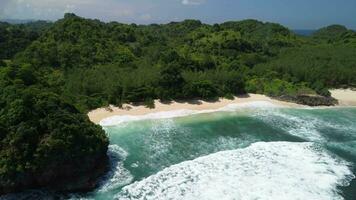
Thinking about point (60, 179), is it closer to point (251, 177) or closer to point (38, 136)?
point (38, 136)

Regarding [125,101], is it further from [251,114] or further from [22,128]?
[22,128]

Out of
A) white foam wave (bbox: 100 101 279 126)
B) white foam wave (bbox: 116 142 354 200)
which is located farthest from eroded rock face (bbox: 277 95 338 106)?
white foam wave (bbox: 116 142 354 200)

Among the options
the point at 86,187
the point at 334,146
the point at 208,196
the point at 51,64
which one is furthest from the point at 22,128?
the point at 51,64

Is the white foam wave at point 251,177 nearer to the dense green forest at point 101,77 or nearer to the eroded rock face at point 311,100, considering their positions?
the dense green forest at point 101,77

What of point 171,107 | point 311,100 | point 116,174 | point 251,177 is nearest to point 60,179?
point 116,174

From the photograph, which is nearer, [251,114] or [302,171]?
[302,171]

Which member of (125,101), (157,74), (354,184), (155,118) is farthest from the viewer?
(157,74)

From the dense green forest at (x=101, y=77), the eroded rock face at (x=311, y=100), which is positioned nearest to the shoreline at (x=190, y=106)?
the eroded rock face at (x=311, y=100)

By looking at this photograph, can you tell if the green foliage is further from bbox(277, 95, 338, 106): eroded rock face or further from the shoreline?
bbox(277, 95, 338, 106): eroded rock face
